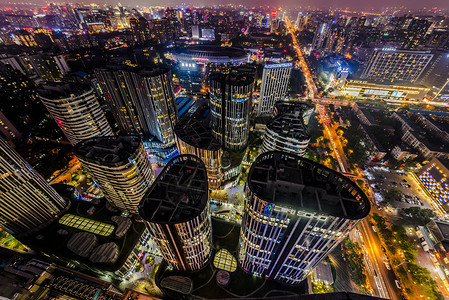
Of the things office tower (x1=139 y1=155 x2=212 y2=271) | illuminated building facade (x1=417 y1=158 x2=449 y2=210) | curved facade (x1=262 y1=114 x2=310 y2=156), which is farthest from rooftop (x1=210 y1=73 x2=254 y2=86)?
illuminated building facade (x1=417 y1=158 x2=449 y2=210)

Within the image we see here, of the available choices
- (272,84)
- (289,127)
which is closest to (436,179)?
(289,127)

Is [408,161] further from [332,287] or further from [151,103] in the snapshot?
[151,103]

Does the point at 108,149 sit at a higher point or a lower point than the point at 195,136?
higher

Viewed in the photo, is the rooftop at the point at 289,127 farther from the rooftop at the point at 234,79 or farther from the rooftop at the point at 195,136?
the rooftop at the point at 195,136

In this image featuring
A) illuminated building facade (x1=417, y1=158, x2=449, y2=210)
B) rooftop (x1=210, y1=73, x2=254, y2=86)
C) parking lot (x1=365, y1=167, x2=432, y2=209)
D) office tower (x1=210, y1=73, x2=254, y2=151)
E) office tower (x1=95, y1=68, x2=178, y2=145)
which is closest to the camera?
illuminated building facade (x1=417, y1=158, x2=449, y2=210)

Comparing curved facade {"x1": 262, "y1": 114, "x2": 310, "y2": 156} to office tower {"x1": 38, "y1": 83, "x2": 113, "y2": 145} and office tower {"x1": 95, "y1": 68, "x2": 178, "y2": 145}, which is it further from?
office tower {"x1": 38, "y1": 83, "x2": 113, "y2": 145}

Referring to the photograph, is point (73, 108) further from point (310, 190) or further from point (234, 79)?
point (310, 190)
